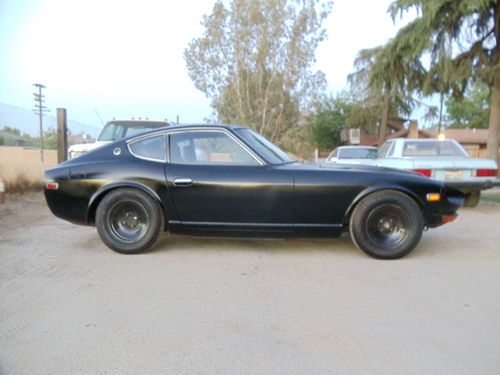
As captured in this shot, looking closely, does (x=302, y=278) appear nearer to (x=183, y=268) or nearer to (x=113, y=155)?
(x=183, y=268)

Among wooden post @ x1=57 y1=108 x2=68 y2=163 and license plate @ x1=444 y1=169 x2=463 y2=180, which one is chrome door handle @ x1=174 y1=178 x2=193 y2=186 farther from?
wooden post @ x1=57 y1=108 x2=68 y2=163

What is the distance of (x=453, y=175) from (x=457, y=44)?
7832mm

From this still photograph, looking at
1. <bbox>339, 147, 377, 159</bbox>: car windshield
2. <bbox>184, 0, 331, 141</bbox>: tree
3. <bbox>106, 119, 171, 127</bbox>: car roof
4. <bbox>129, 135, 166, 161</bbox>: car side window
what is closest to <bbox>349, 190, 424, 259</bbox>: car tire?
<bbox>129, 135, 166, 161</bbox>: car side window

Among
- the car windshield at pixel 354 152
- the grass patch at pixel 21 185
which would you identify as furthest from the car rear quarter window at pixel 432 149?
the grass patch at pixel 21 185

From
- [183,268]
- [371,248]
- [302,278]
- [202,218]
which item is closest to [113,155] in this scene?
[202,218]

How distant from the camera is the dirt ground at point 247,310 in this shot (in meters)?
2.39

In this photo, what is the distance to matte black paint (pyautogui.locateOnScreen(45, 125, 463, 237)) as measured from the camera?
4.34 meters

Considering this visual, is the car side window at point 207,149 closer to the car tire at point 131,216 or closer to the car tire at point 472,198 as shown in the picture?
the car tire at point 131,216

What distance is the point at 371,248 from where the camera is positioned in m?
4.36

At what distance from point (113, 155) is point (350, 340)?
335cm

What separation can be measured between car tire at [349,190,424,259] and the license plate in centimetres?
342

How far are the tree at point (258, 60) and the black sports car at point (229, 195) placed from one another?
14387 millimetres

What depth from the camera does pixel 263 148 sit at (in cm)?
479

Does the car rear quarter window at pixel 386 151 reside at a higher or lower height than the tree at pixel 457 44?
lower
